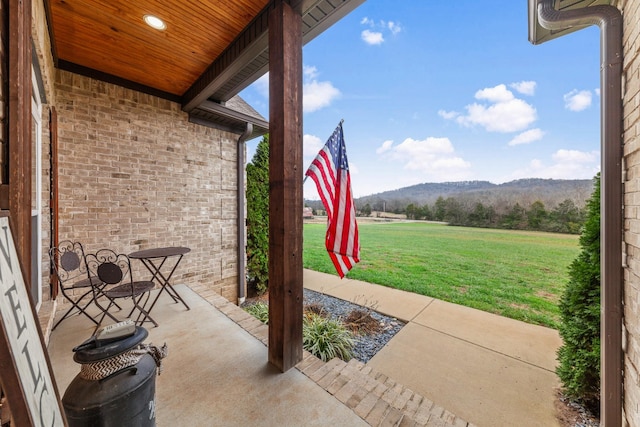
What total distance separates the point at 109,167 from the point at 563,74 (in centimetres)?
1182

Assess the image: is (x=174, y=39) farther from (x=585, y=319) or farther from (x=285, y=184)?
(x=585, y=319)

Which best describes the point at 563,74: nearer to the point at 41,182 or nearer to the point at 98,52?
the point at 98,52

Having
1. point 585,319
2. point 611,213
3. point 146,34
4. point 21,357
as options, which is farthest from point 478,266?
point 146,34

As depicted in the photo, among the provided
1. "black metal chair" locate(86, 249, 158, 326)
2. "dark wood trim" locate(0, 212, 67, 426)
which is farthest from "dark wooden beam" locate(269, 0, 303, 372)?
"black metal chair" locate(86, 249, 158, 326)

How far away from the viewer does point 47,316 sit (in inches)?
97.7

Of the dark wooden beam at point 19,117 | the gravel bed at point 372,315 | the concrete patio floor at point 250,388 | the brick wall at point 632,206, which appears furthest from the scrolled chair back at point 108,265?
the brick wall at point 632,206

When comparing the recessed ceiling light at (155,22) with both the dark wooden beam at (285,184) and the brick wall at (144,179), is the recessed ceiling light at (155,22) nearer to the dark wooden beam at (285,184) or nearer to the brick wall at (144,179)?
the dark wooden beam at (285,184)

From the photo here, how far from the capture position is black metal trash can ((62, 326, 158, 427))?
999mm

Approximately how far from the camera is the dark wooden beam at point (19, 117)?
102cm

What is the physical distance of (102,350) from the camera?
103 cm

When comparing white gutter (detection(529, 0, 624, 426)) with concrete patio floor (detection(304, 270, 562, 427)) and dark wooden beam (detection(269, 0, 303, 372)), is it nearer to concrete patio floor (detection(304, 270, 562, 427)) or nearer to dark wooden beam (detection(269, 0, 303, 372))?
concrete patio floor (detection(304, 270, 562, 427))

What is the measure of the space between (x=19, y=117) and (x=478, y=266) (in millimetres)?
8989

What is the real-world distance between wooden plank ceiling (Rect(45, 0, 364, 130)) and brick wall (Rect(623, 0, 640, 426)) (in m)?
1.77

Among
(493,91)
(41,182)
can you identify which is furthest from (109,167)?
(493,91)
